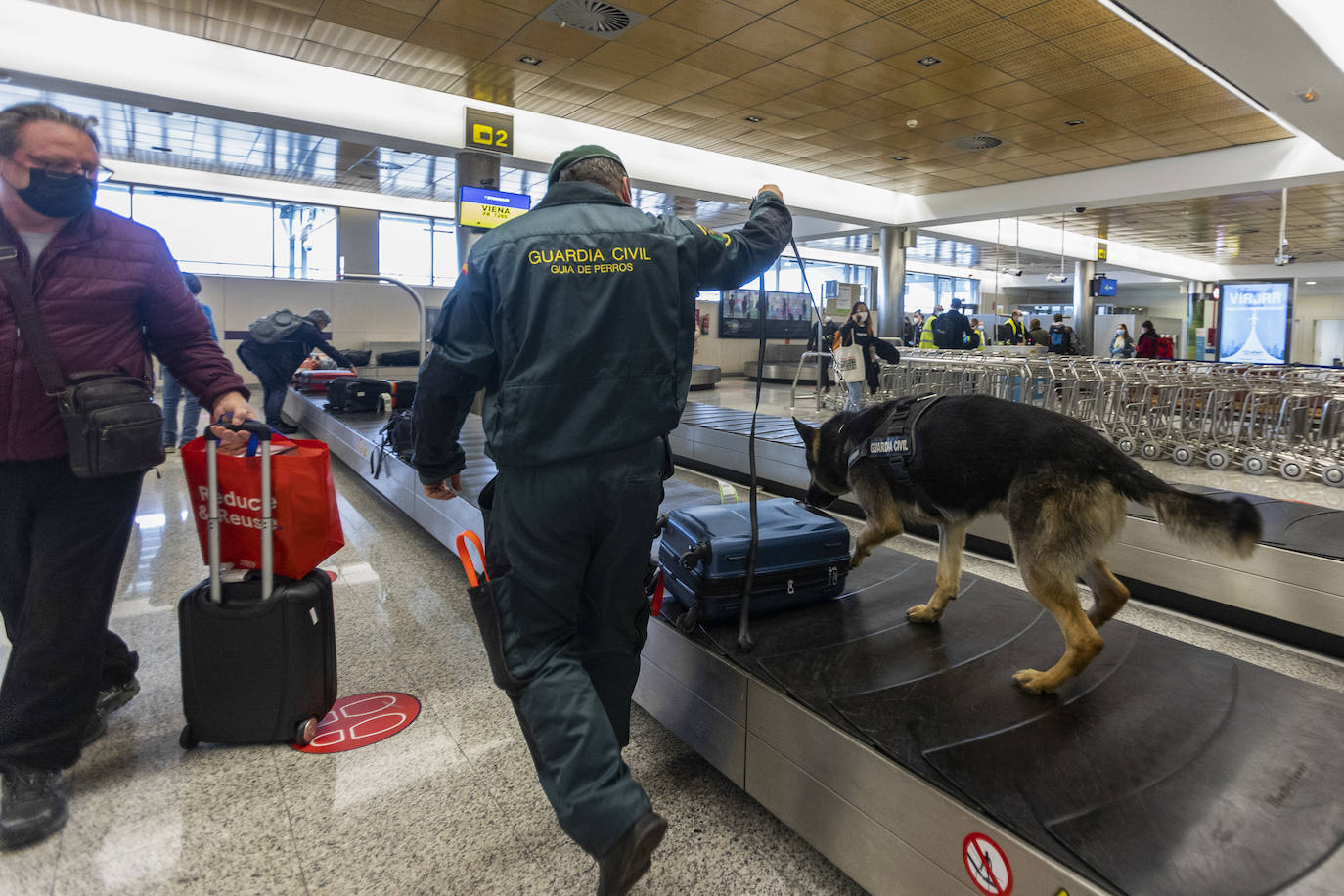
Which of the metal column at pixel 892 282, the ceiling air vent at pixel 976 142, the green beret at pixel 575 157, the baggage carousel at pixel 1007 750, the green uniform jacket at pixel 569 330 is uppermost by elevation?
the ceiling air vent at pixel 976 142

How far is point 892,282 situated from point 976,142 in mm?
4283

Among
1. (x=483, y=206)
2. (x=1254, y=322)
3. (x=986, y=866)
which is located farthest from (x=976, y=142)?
(x=1254, y=322)

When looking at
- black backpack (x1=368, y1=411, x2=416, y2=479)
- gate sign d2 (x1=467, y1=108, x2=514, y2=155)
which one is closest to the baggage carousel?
black backpack (x1=368, y1=411, x2=416, y2=479)

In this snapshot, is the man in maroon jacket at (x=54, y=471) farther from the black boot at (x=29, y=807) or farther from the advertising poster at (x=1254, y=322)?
the advertising poster at (x=1254, y=322)

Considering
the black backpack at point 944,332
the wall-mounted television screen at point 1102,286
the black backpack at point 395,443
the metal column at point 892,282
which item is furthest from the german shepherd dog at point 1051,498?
the wall-mounted television screen at point 1102,286

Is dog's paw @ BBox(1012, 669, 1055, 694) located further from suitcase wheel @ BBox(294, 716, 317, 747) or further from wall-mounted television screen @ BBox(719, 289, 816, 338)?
wall-mounted television screen @ BBox(719, 289, 816, 338)

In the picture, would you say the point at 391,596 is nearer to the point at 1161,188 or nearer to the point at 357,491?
the point at 357,491

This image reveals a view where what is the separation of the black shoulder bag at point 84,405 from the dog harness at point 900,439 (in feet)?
6.92

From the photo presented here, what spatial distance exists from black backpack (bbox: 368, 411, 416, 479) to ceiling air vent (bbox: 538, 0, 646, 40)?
3.51 m

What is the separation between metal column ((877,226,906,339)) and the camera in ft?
44.7

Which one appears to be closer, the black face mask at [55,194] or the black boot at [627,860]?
the black boot at [627,860]

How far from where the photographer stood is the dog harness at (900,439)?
227 centimetres

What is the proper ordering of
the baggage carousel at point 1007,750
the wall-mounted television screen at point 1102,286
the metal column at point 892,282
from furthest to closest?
the wall-mounted television screen at point 1102,286 → the metal column at point 892,282 → the baggage carousel at point 1007,750

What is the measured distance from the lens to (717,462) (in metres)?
7.38
